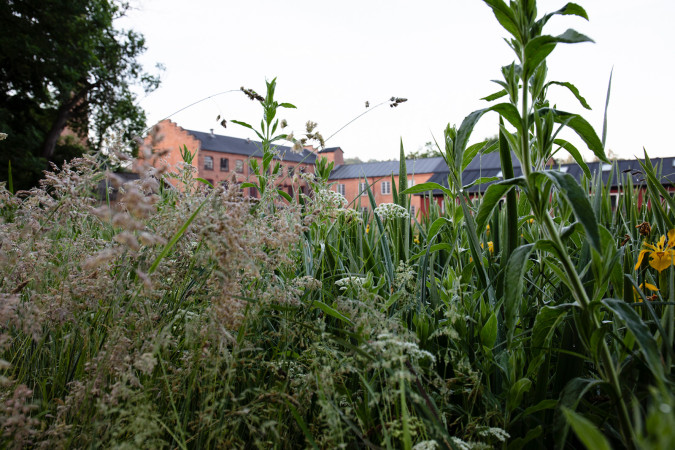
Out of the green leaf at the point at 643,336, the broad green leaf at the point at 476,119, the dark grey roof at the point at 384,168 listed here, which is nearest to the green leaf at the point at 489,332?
the green leaf at the point at 643,336

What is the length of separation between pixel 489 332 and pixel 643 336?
1.36 ft

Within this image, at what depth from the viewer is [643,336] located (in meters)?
0.77

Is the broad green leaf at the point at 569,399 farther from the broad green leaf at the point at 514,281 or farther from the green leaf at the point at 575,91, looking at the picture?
the green leaf at the point at 575,91

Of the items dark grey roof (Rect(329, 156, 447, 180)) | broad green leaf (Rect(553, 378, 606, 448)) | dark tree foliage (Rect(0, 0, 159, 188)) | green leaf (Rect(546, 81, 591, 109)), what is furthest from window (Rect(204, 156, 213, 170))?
broad green leaf (Rect(553, 378, 606, 448))

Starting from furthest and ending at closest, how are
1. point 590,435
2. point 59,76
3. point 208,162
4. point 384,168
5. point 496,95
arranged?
point 384,168 → point 208,162 → point 59,76 → point 496,95 → point 590,435

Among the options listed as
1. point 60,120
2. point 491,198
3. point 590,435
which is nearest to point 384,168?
point 60,120

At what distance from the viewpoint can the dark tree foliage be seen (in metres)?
15.9

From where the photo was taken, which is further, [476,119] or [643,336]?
[476,119]

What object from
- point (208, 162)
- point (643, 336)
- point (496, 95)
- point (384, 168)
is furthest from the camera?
point (384, 168)

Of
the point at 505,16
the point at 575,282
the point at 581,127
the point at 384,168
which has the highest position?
the point at 384,168

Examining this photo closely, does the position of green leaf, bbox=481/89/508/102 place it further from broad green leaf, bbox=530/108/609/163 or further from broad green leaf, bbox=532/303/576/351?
broad green leaf, bbox=532/303/576/351

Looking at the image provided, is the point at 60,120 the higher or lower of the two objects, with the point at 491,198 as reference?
higher

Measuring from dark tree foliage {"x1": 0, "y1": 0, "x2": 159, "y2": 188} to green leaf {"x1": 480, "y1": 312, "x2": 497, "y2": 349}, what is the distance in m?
16.7

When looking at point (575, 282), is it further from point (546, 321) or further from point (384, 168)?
point (384, 168)
